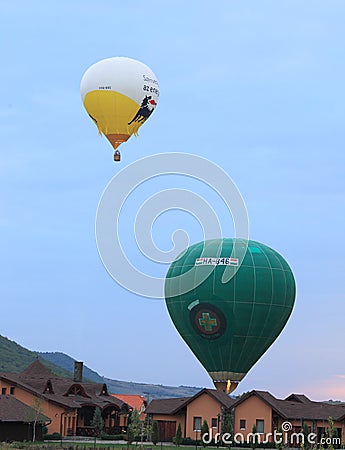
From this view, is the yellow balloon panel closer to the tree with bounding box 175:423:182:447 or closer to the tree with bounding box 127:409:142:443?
the tree with bounding box 127:409:142:443

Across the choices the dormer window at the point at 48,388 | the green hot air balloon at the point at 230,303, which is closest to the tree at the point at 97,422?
the dormer window at the point at 48,388

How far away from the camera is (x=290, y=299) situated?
69.7 m

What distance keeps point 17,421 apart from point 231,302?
61.4 ft

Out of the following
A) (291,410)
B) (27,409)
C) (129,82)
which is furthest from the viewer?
(291,410)

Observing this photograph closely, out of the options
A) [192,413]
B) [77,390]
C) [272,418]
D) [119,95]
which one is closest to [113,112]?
[119,95]

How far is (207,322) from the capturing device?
223ft

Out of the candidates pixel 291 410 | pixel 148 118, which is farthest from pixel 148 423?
pixel 148 118

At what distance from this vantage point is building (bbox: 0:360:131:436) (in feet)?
223

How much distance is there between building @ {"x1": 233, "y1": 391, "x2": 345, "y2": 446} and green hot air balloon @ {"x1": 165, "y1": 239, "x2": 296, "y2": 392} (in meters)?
2.34

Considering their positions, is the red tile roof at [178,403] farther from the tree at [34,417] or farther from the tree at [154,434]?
the tree at [34,417]

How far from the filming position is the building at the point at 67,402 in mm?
68000

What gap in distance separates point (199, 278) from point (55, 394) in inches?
596

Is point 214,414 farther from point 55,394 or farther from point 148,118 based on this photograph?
point 148,118

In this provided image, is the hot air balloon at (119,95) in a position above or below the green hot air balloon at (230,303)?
above
